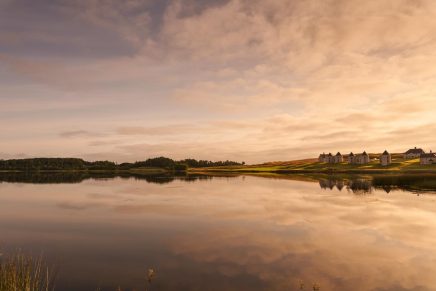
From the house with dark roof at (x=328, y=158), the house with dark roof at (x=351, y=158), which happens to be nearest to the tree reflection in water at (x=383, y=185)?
the house with dark roof at (x=351, y=158)

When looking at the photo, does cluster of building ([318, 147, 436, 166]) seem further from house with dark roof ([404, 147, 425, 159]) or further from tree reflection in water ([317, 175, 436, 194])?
tree reflection in water ([317, 175, 436, 194])

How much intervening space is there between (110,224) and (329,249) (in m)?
19.1

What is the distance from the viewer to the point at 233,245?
23.7 metres

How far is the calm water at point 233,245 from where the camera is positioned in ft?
55.8

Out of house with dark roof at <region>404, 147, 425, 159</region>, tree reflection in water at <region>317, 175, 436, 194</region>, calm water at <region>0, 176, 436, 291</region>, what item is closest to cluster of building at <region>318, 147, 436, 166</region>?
house with dark roof at <region>404, 147, 425, 159</region>

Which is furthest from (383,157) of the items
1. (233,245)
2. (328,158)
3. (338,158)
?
(233,245)

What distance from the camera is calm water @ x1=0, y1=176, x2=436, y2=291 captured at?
1702 cm

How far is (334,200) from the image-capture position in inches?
1948

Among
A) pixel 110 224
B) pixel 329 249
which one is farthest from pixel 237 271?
pixel 110 224

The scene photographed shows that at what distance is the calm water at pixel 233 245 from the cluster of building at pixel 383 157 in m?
125

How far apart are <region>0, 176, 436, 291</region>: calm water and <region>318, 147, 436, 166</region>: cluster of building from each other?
12544cm

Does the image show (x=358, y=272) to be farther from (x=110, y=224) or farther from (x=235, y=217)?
(x=110, y=224)

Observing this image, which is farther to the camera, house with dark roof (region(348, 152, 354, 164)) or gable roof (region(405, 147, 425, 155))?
gable roof (region(405, 147, 425, 155))

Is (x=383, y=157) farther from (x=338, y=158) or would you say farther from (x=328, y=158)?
(x=328, y=158)
